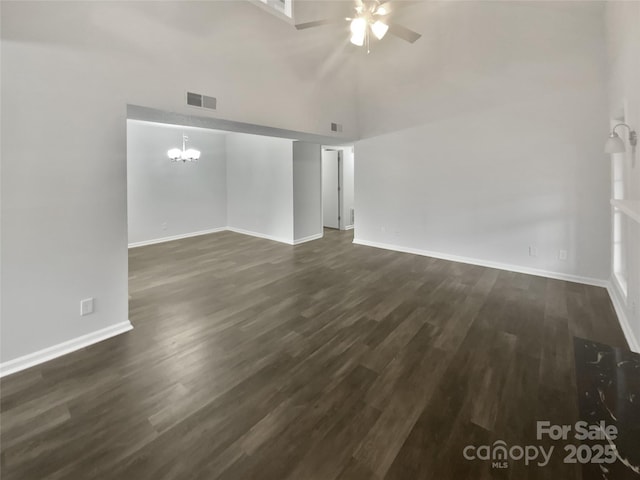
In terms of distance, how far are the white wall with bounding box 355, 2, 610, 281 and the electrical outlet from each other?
16.9ft

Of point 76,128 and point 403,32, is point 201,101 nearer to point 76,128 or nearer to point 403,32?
point 76,128

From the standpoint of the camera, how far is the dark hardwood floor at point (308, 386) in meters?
1.63

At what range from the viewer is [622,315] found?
3.18 metres

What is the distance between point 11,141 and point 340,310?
3.34 metres

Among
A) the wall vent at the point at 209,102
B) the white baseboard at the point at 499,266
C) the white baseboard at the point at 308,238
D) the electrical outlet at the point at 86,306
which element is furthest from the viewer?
the white baseboard at the point at 308,238

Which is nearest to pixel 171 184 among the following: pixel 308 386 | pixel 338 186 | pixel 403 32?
pixel 338 186

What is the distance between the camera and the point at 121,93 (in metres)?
2.82

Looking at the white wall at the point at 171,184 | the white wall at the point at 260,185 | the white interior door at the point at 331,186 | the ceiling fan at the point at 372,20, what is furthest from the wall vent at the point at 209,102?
the white interior door at the point at 331,186

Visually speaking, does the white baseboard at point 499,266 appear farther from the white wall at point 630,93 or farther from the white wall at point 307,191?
the white wall at point 307,191

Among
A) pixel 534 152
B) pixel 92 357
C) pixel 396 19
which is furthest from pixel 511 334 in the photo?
pixel 396 19

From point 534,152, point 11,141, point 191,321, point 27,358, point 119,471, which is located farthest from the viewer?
point 534,152

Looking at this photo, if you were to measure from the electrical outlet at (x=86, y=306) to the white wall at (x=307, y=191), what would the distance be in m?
4.39

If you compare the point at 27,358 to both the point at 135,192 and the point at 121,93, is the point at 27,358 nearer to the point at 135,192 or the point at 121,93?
the point at 121,93

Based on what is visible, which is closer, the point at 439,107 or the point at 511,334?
the point at 511,334
